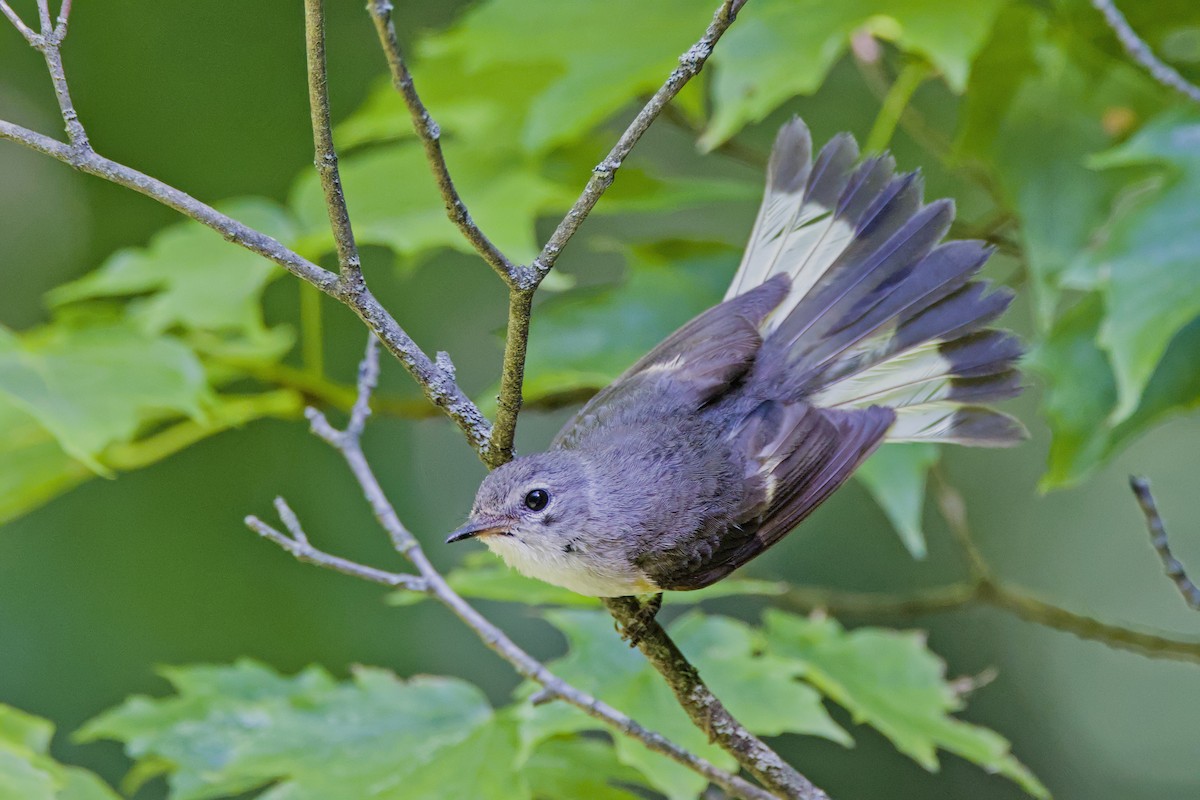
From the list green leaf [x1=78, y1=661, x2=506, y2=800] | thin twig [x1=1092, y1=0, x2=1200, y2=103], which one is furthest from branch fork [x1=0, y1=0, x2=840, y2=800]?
thin twig [x1=1092, y1=0, x2=1200, y2=103]

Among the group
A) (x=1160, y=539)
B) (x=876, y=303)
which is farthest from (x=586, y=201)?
(x=1160, y=539)

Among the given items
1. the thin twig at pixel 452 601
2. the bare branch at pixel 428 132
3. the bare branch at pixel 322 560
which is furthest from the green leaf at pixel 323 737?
the bare branch at pixel 428 132

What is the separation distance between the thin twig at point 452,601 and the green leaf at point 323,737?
0.30m

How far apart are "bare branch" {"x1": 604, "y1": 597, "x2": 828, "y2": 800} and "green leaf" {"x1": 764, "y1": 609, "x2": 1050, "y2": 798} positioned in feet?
1.47

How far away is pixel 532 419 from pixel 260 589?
112cm

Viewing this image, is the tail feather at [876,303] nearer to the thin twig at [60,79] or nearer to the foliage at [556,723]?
the foliage at [556,723]

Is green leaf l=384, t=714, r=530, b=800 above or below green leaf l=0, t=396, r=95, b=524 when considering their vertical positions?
below

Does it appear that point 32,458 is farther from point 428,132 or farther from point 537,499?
point 428,132

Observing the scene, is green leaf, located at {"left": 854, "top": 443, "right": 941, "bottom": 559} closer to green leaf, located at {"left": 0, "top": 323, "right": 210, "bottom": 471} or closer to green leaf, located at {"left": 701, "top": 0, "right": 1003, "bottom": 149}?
green leaf, located at {"left": 701, "top": 0, "right": 1003, "bottom": 149}

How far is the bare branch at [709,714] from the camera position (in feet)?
3.34

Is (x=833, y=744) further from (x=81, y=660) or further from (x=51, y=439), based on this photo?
(x=51, y=439)

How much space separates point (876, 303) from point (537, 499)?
537 mm

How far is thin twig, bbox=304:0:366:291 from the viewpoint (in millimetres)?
762

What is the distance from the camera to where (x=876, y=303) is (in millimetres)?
1437
